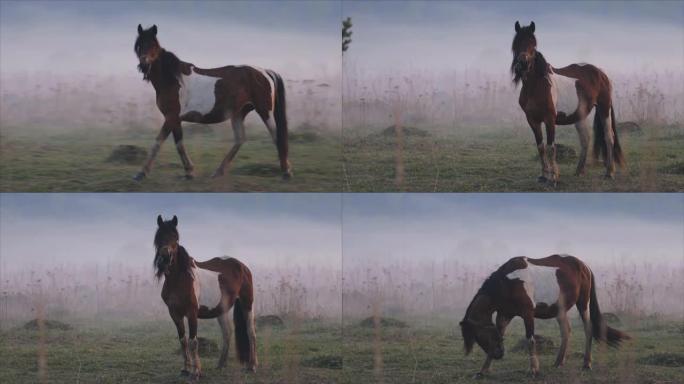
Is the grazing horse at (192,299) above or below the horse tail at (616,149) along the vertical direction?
below

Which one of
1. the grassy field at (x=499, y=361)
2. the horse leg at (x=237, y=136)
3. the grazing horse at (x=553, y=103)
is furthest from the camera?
the horse leg at (x=237, y=136)

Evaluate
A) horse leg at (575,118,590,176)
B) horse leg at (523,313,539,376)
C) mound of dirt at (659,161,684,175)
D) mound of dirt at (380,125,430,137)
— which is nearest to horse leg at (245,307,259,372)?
mound of dirt at (380,125,430,137)

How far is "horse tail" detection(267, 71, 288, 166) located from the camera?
1229 cm

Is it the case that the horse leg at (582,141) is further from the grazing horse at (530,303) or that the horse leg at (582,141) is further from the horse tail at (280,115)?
the horse tail at (280,115)

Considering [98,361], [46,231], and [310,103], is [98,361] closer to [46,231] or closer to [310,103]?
[46,231]

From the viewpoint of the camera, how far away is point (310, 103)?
12547 mm

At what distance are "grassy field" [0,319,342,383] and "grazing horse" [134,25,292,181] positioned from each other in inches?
59.9

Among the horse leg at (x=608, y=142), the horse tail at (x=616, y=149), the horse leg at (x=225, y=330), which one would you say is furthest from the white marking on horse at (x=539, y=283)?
the horse leg at (x=225, y=330)

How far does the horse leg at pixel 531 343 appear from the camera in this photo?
38.1ft

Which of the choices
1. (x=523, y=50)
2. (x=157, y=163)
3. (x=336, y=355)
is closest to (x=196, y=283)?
(x=157, y=163)

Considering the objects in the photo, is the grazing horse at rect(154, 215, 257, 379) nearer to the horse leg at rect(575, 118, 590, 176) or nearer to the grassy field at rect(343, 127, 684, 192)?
the grassy field at rect(343, 127, 684, 192)

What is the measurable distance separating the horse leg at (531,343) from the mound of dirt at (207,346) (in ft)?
9.42

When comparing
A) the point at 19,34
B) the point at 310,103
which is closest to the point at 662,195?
the point at 310,103

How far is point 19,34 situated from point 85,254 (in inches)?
87.7
